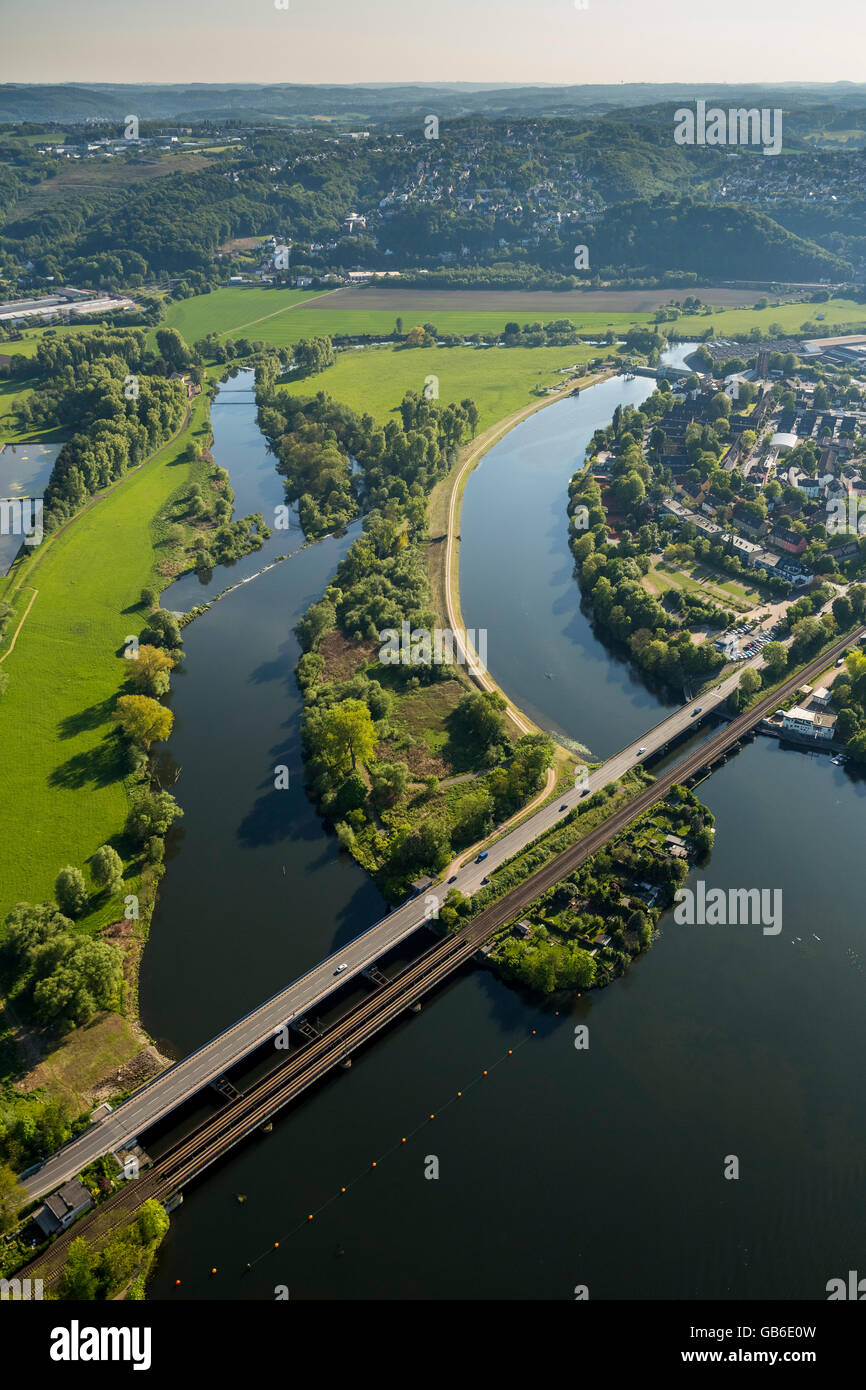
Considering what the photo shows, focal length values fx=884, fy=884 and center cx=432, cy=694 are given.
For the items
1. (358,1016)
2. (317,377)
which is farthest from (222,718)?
(317,377)

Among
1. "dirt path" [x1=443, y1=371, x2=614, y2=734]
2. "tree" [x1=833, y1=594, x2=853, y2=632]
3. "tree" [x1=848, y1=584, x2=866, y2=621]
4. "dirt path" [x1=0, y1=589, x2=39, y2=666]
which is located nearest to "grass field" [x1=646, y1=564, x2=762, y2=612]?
"tree" [x1=833, y1=594, x2=853, y2=632]

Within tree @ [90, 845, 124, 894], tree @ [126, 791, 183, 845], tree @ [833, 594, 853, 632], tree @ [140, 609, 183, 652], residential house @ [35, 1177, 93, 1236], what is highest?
tree @ [833, 594, 853, 632]

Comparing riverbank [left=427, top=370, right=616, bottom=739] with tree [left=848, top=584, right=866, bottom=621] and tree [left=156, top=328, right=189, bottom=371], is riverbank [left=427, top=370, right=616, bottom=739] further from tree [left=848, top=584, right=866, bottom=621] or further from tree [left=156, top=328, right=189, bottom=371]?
tree [left=156, top=328, right=189, bottom=371]

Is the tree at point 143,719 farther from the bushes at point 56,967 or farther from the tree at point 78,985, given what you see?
the tree at point 78,985

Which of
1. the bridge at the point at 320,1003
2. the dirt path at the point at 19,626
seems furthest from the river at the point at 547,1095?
the dirt path at the point at 19,626

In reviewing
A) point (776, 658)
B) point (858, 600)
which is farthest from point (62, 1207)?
point (858, 600)
